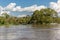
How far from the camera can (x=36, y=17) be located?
23547 mm

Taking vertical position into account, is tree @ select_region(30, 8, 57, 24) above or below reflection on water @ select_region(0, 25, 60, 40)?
above

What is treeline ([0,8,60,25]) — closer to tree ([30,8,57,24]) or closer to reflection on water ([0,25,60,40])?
tree ([30,8,57,24])

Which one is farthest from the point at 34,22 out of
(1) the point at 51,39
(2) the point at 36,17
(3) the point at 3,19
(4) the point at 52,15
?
(1) the point at 51,39

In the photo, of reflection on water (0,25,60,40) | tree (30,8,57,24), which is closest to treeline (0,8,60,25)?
tree (30,8,57,24)

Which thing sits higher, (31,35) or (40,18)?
(40,18)

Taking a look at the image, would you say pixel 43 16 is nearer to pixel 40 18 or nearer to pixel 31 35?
pixel 40 18

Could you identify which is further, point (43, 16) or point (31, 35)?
point (43, 16)

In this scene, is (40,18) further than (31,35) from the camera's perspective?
Yes

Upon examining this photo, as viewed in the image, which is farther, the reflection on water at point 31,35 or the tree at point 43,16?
the tree at point 43,16

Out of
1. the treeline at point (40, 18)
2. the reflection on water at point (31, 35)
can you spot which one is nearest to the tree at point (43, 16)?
the treeline at point (40, 18)

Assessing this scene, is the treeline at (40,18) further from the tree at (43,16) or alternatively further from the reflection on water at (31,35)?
the reflection on water at (31,35)

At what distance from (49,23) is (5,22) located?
5.26 metres

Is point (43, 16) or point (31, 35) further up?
point (43, 16)

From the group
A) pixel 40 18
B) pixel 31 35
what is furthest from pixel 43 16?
pixel 31 35
